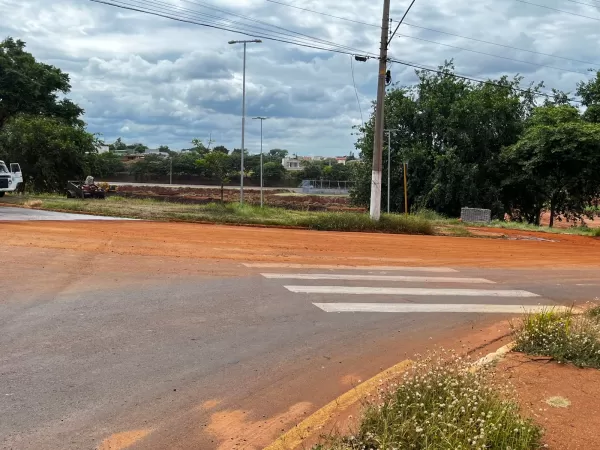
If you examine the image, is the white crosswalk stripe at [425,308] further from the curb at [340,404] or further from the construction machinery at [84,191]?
the construction machinery at [84,191]

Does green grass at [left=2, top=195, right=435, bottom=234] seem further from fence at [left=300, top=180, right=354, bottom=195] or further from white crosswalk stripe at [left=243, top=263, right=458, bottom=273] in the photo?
fence at [left=300, top=180, right=354, bottom=195]

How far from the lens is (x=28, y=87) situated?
44.8 meters

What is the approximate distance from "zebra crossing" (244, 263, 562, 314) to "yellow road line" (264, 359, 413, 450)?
261 cm

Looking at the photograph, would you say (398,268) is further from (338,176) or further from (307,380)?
(338,176)

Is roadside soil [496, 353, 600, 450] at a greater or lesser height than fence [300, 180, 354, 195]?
lesser

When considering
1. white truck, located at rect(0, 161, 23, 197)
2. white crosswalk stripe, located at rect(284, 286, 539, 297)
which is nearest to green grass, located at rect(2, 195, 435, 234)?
white truck, located at rect(0, 161, 23, 197)

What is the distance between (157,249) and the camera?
12.8 metres

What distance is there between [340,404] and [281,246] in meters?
9.75

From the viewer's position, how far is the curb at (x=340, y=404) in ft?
13.9

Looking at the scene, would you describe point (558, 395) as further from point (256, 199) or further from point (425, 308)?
point (256, 199)

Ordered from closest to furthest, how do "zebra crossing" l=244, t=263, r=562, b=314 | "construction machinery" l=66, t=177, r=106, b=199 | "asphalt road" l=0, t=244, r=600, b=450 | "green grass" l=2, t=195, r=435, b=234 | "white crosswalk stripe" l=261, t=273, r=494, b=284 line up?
"asphalt road" l=0, t=244, r=600, b=450 → "zebra crossing" l=244, t=263, r=562, b=314 → "white crosswalk stripe" l=261, t=273, r=494, b=284 → "green grass" l=2, t=195, r=435, b=234 → "construction machinery" l=66, t=177, r=106, b=199

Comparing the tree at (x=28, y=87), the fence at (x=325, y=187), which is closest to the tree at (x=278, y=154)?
the fence at (x=325, y=187)

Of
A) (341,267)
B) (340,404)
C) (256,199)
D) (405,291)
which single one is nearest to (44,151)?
(256,199)

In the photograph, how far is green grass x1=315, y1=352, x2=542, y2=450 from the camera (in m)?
3.63
